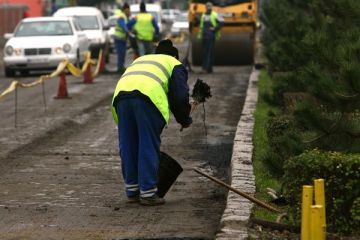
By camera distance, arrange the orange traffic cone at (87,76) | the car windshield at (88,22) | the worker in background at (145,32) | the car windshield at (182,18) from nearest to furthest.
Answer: the orange traffic cone at (87,76) < the worker in background at (145,32) < the car windshield at (88,22) < the car windshield at (182,18)

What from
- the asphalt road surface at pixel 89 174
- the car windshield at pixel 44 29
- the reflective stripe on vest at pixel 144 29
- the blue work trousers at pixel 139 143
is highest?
the blue work trousers at pixel 139 143

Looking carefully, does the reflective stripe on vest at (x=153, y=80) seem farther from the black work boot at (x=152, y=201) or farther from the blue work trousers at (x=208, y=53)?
the blue work trousers at (x=208, y=53)

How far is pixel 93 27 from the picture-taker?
1479 inches

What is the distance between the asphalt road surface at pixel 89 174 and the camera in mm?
8812

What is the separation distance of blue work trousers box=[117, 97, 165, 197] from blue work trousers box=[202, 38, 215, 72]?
753 inches

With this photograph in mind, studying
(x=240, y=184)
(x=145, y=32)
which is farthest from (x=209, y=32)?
(x=240, y=184)

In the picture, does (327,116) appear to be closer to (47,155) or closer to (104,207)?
(104,207)

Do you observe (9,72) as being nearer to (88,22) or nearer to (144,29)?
(144,29)

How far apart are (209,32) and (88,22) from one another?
9.20 m

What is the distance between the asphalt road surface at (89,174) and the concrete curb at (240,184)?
0.19 metres

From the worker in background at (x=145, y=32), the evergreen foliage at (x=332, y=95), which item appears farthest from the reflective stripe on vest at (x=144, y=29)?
the evergreen foliage at (x=332, y=95)

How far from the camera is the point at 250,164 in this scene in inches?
447

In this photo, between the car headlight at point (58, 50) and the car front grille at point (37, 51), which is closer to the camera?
the car front grille at point (37, 51)

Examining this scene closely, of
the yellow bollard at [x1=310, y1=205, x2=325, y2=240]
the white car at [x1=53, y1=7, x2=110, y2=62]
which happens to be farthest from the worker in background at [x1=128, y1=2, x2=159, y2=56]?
the yellow bollard at [x1=310, y1=205, x2=325, y2=240]
